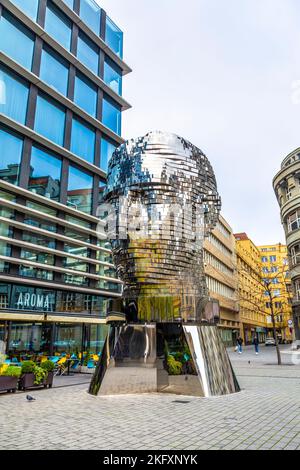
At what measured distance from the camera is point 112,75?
37688 mm

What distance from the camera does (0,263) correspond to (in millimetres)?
22844

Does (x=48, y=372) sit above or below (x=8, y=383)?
above

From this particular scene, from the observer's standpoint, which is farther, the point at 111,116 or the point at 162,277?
the point at 111,116

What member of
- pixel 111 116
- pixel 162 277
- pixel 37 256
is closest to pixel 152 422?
pixel 162 277

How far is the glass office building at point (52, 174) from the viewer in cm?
2384

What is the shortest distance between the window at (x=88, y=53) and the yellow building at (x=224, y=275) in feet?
83.0

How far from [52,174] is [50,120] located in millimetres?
4367

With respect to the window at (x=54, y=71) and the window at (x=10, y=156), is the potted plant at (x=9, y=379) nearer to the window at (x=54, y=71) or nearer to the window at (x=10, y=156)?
the window at (x=10, y=156)

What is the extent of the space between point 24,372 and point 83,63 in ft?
95.2

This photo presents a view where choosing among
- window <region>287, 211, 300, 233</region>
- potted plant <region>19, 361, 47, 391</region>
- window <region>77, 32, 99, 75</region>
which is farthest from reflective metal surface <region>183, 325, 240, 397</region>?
window <region>77, 32, 99, 75</region>

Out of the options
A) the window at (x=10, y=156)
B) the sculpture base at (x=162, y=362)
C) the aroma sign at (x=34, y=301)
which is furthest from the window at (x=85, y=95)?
the sculpture base at (x=162, y=362)

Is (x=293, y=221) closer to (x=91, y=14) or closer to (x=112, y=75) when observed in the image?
(x=112, y=75)
